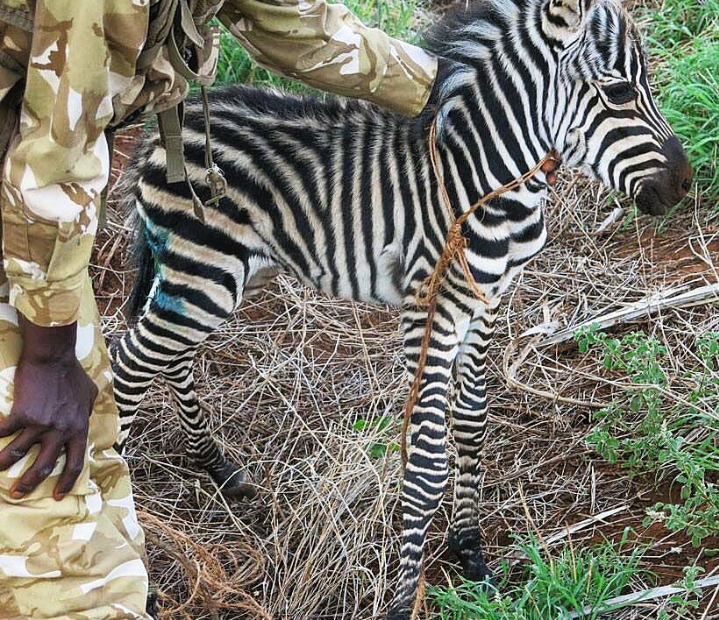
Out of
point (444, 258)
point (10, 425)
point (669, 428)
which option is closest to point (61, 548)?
point (10, 425)

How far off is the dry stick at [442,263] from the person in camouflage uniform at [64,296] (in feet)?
2.99

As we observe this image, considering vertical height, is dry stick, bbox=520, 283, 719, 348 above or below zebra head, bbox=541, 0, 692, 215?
below

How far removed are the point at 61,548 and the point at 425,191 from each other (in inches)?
73.3

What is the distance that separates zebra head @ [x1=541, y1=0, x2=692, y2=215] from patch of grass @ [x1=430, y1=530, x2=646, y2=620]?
132cm

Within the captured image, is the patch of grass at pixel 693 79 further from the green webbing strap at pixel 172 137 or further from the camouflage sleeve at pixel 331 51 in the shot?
the green webbing strap at pixel 172 137

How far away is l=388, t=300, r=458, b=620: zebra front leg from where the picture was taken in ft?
12.4

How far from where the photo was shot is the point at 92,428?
282 centimetres

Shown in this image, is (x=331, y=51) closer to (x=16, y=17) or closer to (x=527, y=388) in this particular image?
(x=16, y=17)

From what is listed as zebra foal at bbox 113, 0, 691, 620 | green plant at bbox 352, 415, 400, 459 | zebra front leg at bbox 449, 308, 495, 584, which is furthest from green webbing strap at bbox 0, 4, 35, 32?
green plant at bbox 352, 415, 400, 459

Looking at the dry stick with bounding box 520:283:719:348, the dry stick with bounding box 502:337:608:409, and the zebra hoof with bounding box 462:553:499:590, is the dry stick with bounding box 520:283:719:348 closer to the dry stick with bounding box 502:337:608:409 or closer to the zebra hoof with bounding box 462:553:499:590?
the dry stick with bounding box 502:337:608:409

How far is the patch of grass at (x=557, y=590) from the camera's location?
369cm

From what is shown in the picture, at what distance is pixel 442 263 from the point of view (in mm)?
3691

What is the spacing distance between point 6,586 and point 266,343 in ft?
9.43

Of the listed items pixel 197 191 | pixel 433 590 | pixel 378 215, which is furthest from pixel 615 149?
pixel 433 590
